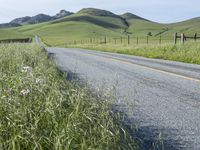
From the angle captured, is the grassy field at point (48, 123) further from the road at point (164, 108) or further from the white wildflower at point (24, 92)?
the road at point (164, 108)

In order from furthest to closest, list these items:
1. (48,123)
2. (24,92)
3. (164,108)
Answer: (164,108) → (24,92) → (48,123)

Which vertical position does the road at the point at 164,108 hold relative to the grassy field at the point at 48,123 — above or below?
below

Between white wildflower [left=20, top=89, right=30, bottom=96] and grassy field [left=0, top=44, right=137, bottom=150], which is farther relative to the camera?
white wildflower [left=20, top=89, right=30, bottom=96]

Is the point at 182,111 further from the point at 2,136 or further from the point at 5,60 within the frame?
the point at 5,60

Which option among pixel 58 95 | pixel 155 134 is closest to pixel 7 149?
pixel 58 95

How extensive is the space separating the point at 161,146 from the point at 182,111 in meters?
1.94

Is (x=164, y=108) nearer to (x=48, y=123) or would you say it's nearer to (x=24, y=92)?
(x=24, y=92)

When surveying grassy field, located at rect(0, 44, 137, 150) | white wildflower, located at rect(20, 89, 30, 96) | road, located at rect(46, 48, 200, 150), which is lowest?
road, located at rect(46, 48, 200, 150)

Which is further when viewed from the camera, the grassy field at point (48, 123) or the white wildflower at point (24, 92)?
the white wildflower at point (24, 92)

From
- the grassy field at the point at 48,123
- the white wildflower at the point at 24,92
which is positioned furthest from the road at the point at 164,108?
the white wildflower at the point at 24,92

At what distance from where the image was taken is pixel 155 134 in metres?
5.38

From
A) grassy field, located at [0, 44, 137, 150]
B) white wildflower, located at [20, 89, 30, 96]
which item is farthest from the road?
white wildflower, located at [20, 89, 30, 96]

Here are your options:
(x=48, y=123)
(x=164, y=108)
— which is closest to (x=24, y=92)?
(x=48, y=123)

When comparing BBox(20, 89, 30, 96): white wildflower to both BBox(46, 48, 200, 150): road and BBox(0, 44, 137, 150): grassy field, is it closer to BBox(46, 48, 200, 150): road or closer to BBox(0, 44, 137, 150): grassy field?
BBox(0, 44, 137, 150): grassy field
